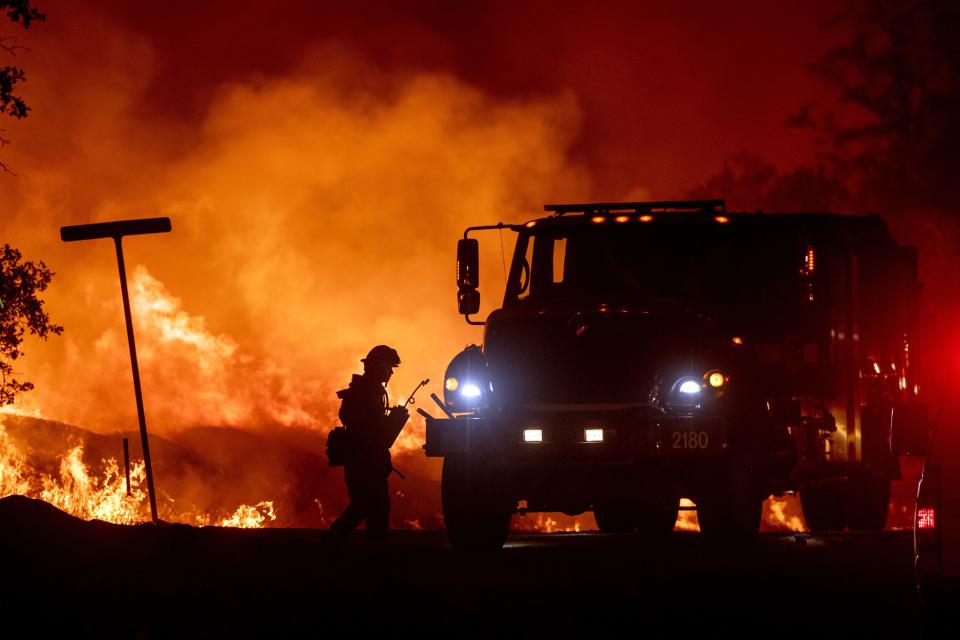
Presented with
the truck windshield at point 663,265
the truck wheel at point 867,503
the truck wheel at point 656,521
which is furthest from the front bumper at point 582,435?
the truck wheel at point 656,521

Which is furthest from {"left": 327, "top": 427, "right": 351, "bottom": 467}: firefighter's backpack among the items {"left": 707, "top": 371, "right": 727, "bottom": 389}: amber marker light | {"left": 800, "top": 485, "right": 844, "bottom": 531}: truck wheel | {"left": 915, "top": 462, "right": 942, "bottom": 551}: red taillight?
{"left": 915, "top": 462, "right": 942, "bottom": 551}: red taillight

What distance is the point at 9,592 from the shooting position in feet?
40.8

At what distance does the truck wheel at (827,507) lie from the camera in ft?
68.5

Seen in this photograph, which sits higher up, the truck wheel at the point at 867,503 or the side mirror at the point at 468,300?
the side mirror at the point at 468,300

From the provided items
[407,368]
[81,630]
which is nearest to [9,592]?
[81,630]

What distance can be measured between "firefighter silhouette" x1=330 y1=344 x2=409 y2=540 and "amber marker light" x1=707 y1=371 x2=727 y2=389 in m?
3.62

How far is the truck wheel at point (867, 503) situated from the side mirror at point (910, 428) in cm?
1080

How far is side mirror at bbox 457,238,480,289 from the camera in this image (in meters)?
17.8

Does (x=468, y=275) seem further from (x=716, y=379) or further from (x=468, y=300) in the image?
(x=716, y=379)

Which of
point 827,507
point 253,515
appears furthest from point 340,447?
point 253,515

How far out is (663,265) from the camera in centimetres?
1791

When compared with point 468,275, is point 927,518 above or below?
below

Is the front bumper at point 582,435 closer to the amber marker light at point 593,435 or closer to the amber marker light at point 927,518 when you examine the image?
the amber marker light at point 593,435

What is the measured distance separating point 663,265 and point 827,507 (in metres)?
4.55
